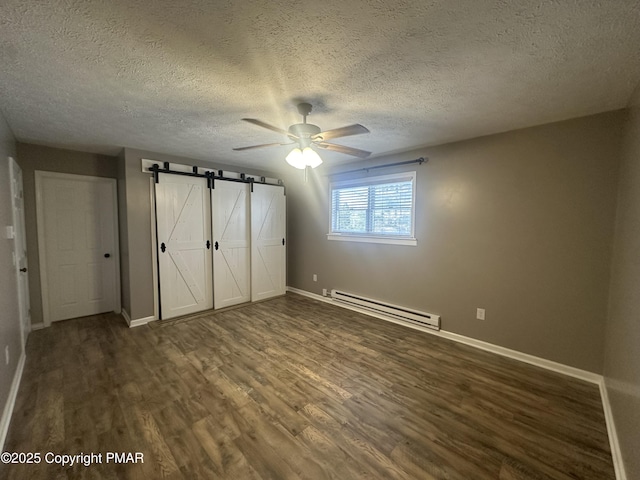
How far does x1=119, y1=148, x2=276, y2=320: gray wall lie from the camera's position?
11.8 ft

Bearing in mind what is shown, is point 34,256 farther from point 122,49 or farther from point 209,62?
point 209,62

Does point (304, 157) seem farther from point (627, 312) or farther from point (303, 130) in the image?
point (627, 312)

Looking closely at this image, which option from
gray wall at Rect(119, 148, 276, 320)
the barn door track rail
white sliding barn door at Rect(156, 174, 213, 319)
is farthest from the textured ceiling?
white sliding barn door at Rect(156, 174, 213, 319)

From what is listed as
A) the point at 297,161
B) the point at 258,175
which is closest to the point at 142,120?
the point at 297,161

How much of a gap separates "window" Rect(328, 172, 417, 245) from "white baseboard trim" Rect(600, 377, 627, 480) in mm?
2150

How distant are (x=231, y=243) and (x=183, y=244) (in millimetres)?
760

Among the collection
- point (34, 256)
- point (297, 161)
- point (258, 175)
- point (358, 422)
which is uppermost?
point (258, 175)

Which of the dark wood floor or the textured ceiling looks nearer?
the textured ceiling

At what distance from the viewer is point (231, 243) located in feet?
15.0

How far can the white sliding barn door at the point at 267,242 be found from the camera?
4.84 m

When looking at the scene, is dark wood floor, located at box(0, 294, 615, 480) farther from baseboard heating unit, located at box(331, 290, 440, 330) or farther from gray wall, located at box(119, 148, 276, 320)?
gray wall, located at box(119, 148, 276, 320)

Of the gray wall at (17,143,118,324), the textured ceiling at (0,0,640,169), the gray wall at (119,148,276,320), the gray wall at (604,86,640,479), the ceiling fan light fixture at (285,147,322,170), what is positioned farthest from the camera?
the gray wall at (119,148,276,320)

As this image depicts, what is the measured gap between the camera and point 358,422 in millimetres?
1969

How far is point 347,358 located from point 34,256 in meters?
4.27
